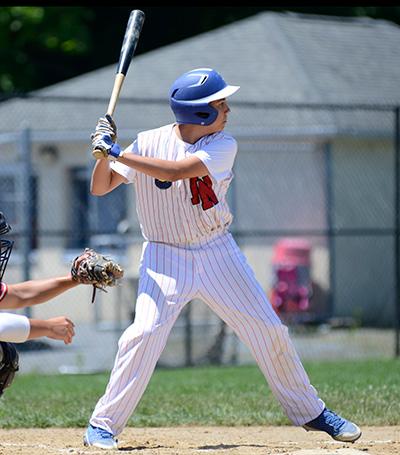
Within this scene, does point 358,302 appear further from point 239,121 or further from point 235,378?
point 235,378

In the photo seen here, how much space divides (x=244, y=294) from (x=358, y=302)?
1079 cm

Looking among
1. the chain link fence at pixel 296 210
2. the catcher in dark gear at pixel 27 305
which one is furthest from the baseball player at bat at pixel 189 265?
the chain link fence at pixel 296 210

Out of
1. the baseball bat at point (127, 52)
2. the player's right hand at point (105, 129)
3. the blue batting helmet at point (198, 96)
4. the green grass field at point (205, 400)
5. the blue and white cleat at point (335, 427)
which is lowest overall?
the green grass field at point (205, 400)

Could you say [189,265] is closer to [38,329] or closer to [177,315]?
[177,315]

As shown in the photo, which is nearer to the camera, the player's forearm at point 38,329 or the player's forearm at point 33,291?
the player's forearm at point 38,329

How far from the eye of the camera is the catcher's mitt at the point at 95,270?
5.76 m

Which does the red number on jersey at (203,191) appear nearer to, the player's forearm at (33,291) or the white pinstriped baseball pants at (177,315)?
the white pinstriped baseball pants at (177,315)

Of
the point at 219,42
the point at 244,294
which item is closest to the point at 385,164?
the point at 219,42

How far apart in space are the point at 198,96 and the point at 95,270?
1.17m

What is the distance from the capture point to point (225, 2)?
912 inches

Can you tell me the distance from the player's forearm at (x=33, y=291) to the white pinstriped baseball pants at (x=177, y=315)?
52 centimetres

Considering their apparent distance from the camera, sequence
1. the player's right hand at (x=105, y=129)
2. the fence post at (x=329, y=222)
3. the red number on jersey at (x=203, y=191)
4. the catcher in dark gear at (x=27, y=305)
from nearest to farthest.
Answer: the catcher in dark gear at (x=27, y=305) → the player's right hand at (x=105, y=129) → the red number on jersey at (x=203, y=191) → the fence post at (x=329, y=222)

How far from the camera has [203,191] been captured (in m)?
6.26

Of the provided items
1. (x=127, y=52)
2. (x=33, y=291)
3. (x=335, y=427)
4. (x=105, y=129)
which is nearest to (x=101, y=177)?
(x=105, y=129)
